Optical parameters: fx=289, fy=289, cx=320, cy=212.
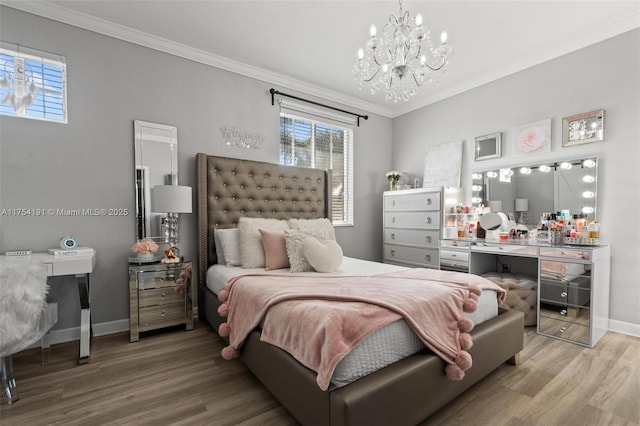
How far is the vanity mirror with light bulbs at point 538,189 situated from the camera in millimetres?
2748

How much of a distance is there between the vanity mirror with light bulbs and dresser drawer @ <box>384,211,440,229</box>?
0.54m

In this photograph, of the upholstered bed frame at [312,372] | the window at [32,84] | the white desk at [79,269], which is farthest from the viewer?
the window at [32,84]

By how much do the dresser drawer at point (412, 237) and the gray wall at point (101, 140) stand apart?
2327 millimetres

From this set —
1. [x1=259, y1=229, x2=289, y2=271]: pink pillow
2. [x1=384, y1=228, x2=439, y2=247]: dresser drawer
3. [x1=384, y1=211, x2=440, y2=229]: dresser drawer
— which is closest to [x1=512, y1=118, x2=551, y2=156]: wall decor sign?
[x1=384, y1=211, x2=440, y2=229]: dresser drawer

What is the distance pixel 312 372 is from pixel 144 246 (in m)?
1.97

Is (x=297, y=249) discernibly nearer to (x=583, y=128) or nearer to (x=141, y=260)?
(x=141, y=260)

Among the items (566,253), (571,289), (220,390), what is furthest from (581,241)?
(220,390)

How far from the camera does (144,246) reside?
2.50m

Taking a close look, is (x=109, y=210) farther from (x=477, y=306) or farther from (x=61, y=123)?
(x=477, y=306)

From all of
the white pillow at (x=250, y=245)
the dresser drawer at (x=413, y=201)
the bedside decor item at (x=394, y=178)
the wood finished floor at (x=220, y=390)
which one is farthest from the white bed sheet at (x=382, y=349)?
the bedside decor item at (x=394, y=178)

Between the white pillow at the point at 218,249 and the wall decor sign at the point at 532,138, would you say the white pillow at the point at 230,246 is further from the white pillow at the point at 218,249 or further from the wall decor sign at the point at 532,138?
the wall decor sign at the point at 532,138

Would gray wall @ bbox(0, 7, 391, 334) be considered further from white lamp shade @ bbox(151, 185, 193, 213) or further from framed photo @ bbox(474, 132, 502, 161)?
framed photo @ bbox(474, 132, 502, 161)

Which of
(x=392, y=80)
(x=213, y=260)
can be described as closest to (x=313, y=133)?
(x=392, y=80)

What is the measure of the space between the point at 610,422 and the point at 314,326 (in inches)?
63.6
